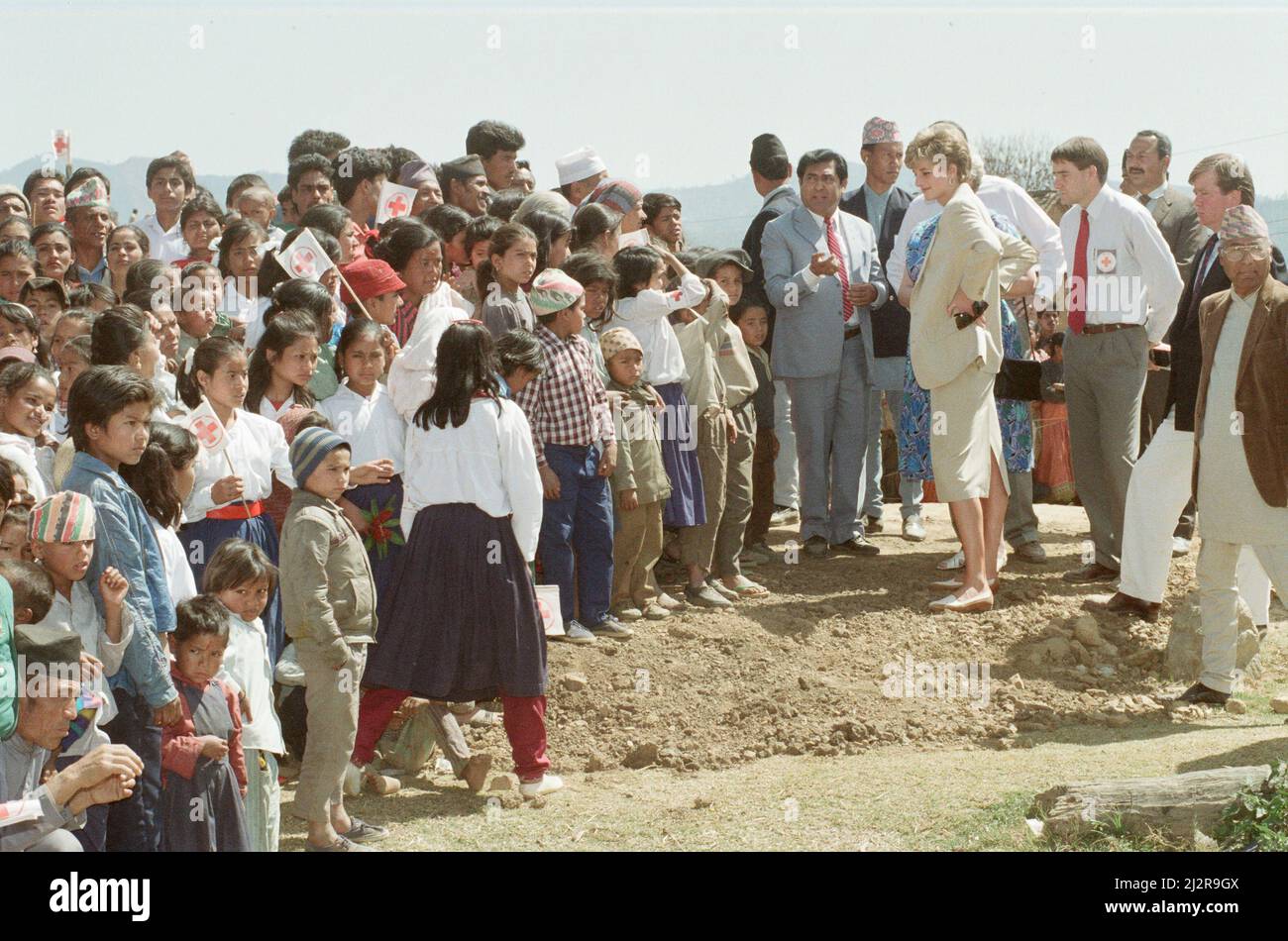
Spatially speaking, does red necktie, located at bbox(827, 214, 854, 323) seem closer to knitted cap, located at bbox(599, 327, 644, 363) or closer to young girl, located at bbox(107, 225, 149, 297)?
knitted cap, located at bbox(599, 327, 644, 363)

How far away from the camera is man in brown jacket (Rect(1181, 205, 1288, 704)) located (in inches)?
299

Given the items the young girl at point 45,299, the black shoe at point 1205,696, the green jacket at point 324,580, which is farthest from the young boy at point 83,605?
the black shoe at point 1205,696

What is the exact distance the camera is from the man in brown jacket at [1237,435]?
7586 millimetres

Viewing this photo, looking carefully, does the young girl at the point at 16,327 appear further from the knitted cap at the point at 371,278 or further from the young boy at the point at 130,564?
the young boy at the point at 130,564

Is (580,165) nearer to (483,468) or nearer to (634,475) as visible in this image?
(634,475)

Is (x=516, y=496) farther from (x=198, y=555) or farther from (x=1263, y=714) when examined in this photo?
(x=1263, y=714)

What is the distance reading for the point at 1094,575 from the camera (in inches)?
386

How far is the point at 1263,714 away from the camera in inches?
314

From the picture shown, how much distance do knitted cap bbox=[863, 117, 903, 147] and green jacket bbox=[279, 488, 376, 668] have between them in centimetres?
524

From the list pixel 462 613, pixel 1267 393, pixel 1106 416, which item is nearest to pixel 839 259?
pixel 1106 416

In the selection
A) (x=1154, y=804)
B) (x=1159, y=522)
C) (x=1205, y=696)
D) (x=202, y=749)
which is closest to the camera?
(x=202, y=749)

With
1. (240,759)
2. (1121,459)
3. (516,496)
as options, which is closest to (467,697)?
(516,496)

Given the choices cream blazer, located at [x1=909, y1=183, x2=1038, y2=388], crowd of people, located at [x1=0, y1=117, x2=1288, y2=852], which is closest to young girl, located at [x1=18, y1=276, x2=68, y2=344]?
crowd of people, located at [x1=0, y1=117, x2=1288, y2=852]

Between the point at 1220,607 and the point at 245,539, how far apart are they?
443cm
